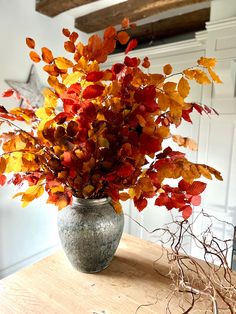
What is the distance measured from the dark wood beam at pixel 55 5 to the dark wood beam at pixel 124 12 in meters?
0.26

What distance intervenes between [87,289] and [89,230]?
170 mm

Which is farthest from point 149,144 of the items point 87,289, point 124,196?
point 87,289

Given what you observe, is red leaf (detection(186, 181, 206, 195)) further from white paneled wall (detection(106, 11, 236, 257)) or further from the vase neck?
white paneled wall (detection(106, 11, 236, 257))

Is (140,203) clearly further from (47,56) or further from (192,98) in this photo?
(192,98)

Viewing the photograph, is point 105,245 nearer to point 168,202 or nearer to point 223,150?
point 168,202

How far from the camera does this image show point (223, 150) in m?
1.67

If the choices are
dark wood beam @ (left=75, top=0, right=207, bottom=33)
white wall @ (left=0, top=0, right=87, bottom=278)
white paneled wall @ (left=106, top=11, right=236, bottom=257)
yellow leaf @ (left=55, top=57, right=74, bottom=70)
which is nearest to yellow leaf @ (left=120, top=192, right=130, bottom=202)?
yellow leaf @ (left=55, top=57, right=74, bottom=70)

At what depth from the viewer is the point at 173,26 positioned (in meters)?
1.88

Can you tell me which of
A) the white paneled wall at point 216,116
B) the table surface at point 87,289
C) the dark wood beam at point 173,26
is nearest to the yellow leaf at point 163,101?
the table surface at point 87,289

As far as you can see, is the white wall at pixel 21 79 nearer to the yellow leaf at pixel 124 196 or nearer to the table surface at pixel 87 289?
the table surface at pixel 87 289

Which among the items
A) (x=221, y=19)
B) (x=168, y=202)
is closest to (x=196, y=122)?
(x=221, y=19)

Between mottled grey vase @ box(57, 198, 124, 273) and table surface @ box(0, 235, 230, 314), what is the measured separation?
6 cm

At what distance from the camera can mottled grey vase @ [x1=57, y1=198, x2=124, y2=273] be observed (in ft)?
2.23

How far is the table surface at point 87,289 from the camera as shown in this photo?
609 mm
